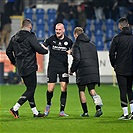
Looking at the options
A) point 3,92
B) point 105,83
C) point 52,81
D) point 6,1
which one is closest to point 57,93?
point 3,92

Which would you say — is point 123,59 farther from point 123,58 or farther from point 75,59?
point 75,59

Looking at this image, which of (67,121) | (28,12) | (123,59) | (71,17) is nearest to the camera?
(67,121)

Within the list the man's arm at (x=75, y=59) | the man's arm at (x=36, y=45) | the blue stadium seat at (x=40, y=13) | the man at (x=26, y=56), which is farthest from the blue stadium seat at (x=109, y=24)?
the man's arm at (x=36, y=45)

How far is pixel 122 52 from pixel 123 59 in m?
0.16

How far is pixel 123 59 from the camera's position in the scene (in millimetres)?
15508

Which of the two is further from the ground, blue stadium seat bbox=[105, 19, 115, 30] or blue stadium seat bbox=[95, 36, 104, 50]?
blue stadium seat bbox=[105, 19, 115, 30]

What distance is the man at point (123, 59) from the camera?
15430 mm

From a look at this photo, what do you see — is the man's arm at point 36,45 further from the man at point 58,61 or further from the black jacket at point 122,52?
the black jacket at point 122,52

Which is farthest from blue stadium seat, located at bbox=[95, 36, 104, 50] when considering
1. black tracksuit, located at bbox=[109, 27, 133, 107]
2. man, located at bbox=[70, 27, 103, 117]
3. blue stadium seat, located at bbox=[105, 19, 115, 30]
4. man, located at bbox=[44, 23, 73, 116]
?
black tracksuit, located at bbox=[109, 27, 133, 107]

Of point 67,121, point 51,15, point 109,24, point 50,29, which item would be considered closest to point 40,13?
point 51,15

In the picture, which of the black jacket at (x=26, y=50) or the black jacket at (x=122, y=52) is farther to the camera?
the black jacket at (x=26, y=50)

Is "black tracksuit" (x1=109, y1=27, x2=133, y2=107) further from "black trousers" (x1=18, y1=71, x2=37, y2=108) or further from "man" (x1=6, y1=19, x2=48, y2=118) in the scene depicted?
"black trousers" (x1=18, y1=71, x2=37, y2=108)

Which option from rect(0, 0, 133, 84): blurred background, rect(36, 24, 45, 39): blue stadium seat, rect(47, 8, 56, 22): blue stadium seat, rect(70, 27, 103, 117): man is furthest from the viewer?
rect(47, 8, 56, 22): blue stadium seat

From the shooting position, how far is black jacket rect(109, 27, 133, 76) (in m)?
15.4
